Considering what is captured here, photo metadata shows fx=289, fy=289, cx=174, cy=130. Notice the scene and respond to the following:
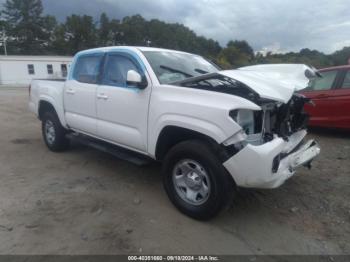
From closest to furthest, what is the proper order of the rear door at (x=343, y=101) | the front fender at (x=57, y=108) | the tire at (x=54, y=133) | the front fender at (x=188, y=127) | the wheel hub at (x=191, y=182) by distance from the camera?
the front fender at (x=188, y=127)
the wheel hub at (x=191, y=182)
the front fender at (x=57, y=108)
the tire at (x=54, y=133)
the rear door at (x=343, y=101)

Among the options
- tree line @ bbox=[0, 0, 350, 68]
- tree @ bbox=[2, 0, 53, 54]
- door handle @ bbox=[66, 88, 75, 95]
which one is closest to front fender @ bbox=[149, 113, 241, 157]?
door handle @ bbox=[66, 88, 75, 95]

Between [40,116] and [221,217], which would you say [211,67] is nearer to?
[221,217]

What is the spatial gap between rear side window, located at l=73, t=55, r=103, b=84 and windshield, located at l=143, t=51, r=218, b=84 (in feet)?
3.34

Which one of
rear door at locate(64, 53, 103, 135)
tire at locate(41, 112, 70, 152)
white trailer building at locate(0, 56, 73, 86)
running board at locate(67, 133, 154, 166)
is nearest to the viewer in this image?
running board at locate(67, 133, 154, 166)

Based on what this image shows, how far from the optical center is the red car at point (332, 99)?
6.34 metres

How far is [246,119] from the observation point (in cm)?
297

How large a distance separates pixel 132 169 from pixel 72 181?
987 millimetres

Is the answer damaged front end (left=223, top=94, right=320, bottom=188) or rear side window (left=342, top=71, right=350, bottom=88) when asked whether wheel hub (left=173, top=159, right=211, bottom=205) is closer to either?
damaged front end (left=223, top=94, right=320, bottom=188)

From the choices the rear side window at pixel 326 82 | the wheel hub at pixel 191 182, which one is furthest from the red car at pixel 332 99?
the wheel hub at pixel 191 182

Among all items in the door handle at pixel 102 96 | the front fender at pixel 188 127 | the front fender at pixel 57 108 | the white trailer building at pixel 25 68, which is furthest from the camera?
the white trailer building at pixel 25 68

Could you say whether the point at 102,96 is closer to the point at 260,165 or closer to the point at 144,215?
the point at 144,215

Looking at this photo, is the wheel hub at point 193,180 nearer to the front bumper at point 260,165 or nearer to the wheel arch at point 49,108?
the front bumper at point 260,165

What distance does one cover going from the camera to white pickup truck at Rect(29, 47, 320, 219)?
2854 millimetres

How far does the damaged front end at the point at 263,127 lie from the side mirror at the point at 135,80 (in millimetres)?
459
